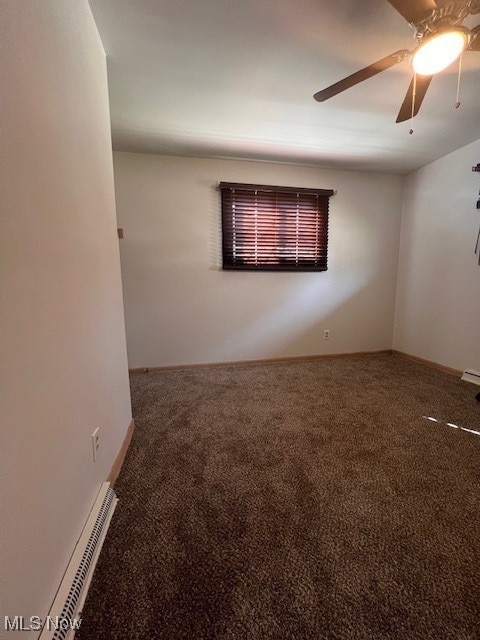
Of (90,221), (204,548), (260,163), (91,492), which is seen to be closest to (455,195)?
(260,163)

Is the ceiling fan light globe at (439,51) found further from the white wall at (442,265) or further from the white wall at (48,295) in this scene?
the white wall at (442,265)

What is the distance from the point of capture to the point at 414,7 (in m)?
0.97

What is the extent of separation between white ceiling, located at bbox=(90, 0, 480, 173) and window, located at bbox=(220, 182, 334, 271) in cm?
41

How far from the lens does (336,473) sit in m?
1.33

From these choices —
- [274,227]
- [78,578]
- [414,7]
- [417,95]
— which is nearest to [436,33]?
[414,7]

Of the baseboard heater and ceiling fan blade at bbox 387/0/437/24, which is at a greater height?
ceiling fan blade at bbox 387/0/437/24

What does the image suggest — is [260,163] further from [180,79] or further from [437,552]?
[437,552]

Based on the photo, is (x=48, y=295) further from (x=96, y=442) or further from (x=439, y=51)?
(x=439, y=51)

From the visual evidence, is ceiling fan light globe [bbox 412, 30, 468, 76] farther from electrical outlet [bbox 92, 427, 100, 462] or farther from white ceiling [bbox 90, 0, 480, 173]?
electrical outlet [bbox 92, 427, 100, 462]

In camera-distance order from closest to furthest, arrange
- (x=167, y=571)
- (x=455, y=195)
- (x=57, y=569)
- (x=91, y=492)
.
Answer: (x=57, y=569) < (x=167, y=571) < (x=91, y=492) < (x=455, y=195)

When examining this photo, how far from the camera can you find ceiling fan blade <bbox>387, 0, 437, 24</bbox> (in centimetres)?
95

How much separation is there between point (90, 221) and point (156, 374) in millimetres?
2028

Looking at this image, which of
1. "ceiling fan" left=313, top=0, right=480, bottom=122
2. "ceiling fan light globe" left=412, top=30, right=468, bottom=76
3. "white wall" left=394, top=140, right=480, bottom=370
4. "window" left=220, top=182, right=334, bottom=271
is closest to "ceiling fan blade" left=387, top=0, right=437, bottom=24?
"ceiling fan" left=313, top=0, right=480, bottom=122

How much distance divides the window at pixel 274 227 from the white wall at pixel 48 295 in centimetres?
170
